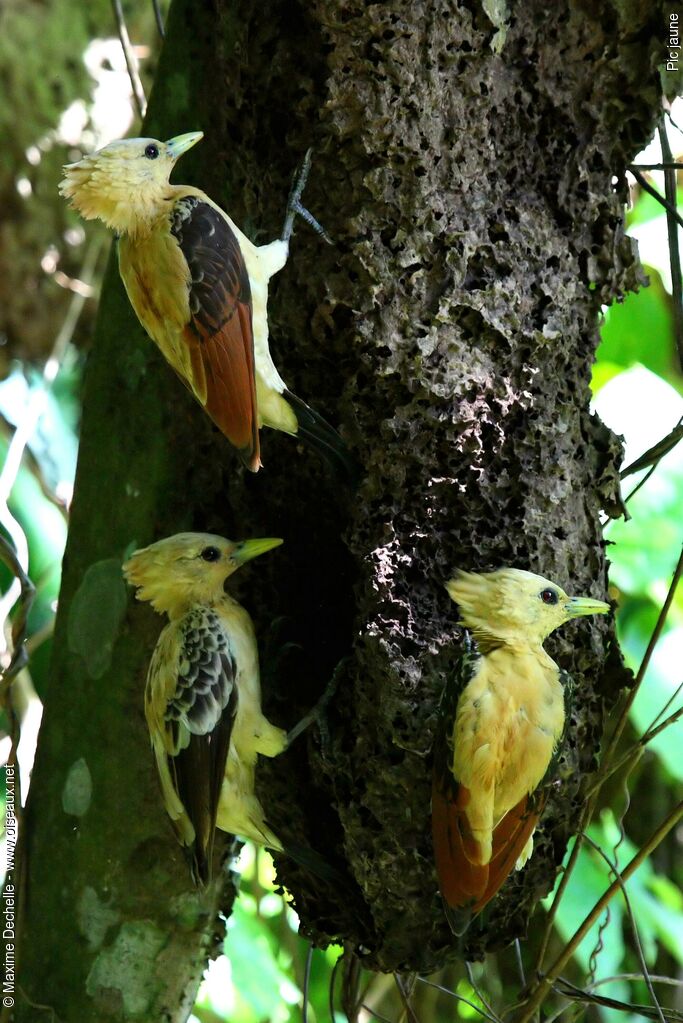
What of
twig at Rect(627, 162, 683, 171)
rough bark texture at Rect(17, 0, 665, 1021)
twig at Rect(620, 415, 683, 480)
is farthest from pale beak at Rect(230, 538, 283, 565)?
twig at Rect(627, 162, 683, 171)

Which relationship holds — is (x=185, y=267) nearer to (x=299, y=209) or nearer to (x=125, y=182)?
(x=125, y=182)

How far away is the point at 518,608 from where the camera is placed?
1.37 m

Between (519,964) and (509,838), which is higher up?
(509,838)

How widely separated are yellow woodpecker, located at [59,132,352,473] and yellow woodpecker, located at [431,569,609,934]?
1.19 feet

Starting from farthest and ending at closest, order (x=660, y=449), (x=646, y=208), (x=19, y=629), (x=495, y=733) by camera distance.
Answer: (x=646, y=208), (x=19, y=629), (x=660, y=449), (x=495, y=733)

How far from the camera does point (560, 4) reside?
5.59 ft

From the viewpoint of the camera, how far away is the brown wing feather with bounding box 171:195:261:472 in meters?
1.40

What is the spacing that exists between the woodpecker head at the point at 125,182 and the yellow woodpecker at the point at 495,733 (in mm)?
631

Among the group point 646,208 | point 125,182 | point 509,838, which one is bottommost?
point 509,838

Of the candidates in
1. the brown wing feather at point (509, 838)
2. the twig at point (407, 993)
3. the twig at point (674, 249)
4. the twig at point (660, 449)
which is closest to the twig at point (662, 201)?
the twig at point (674, 249)

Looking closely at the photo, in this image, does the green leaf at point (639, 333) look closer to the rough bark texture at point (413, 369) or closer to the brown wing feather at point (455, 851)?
the rough bark texture at point (413, 369)

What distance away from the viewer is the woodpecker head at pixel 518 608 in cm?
137

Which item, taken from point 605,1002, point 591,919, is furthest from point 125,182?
point 605,1002

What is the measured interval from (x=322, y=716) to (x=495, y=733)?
336 millimetres
